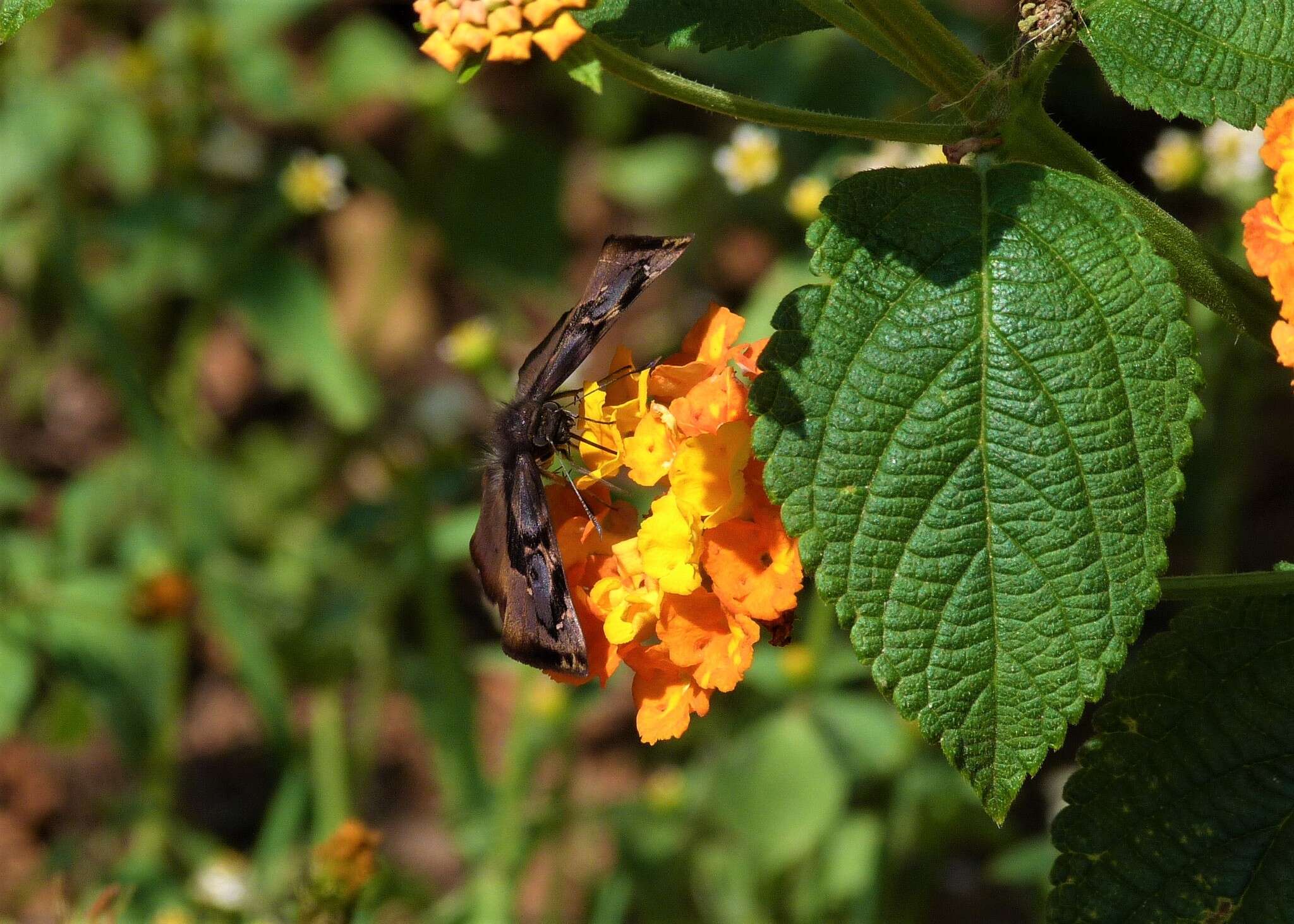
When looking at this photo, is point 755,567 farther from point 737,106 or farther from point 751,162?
point 751,162

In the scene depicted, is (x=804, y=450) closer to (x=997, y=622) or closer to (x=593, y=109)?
(x=997, y=622)

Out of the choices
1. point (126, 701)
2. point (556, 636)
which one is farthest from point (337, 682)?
point (556, 636)

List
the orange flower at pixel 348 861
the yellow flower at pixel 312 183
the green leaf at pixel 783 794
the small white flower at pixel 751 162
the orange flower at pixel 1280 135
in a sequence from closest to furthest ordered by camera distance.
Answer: the orange flower at pixel 1280 135 < the orange flower at pixel 348 861 < the green leaf at pixel 783 794 < the small white flower at pixel 751 162 < the yellow flower at pixel 312 183

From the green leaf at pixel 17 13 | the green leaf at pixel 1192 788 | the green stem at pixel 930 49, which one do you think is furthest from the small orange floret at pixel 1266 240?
the green leaf at pixel 17 13

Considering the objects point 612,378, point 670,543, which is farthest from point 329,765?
point 670,543

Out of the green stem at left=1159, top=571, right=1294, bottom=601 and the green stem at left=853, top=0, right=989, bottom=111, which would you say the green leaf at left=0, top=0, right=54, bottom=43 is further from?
the green stem at left=1159, top=571, right=1294, bottom=601

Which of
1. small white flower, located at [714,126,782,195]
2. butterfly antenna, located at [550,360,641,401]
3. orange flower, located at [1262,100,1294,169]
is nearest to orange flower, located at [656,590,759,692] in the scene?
butterfly antenna, located at [550,360,641,401]

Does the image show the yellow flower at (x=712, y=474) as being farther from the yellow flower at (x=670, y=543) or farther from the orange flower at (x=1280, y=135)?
the orange flower at (x=1280, y=135)
